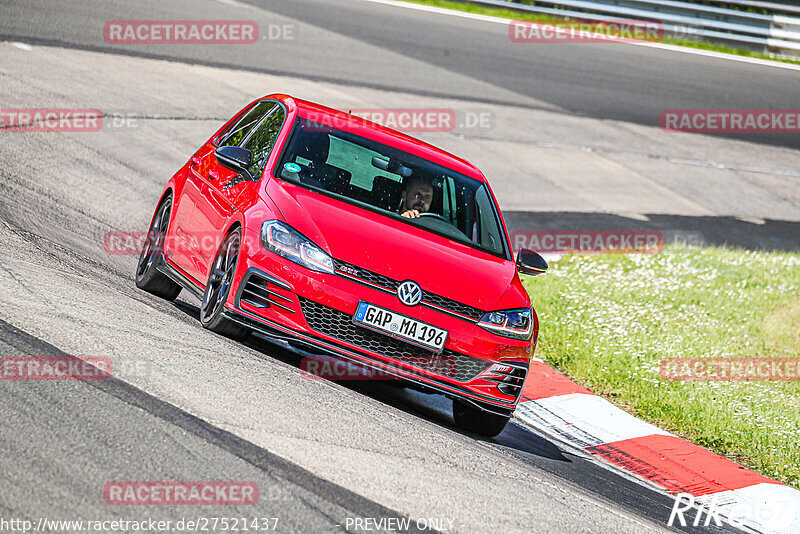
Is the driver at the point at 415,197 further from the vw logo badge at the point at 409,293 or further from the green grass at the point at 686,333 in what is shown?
the green grass at the point at 686,333

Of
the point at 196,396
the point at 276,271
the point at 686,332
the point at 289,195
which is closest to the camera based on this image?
the point at 196,396

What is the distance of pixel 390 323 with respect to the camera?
6246 mm

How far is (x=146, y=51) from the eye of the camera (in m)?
17.0

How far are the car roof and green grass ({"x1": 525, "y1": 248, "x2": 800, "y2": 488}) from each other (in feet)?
7.02

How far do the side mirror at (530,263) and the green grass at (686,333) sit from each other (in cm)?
156

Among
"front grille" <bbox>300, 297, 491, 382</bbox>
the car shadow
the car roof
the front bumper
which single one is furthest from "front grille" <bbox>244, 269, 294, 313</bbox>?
the car roof

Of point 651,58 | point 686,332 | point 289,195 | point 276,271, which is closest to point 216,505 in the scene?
point 276,271

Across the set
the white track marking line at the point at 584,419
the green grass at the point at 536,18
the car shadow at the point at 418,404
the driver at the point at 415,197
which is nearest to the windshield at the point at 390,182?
the driver at the point at 415,197

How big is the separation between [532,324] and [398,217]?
114 centimetres

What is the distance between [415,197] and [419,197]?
0.04 meters

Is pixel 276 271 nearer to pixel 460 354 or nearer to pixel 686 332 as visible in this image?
pixel 460 354

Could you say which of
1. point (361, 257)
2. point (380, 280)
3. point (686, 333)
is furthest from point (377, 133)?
point (686, 333)

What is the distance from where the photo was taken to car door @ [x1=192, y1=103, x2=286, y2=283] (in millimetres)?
7062

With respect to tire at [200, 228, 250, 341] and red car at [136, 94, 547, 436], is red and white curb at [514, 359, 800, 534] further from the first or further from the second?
tire at [200, 228, 250, 341]
